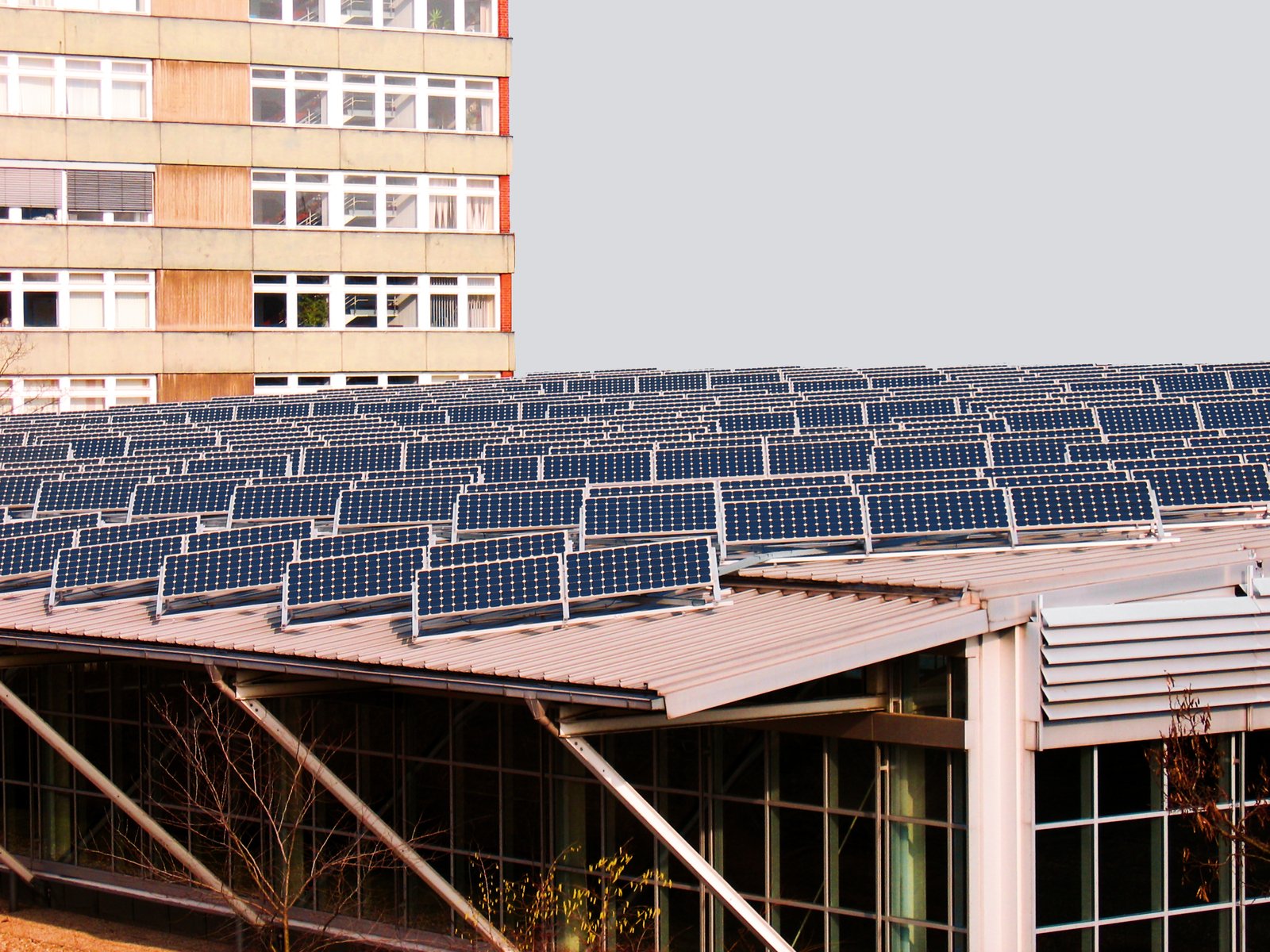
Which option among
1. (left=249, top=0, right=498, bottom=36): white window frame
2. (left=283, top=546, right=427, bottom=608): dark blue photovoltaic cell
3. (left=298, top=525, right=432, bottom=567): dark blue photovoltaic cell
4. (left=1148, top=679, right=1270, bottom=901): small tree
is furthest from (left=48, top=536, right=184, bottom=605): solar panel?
(left=249, top=0, right=498, bottom=36): white window frame

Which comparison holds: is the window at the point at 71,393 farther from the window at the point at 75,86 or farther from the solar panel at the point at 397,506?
the solar panel at the point at 397,506

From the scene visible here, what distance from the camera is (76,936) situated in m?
24.3

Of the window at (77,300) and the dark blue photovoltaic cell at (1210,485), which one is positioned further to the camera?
the window at (77,300)

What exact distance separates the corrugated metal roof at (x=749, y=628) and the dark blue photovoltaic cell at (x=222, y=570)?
0.40m

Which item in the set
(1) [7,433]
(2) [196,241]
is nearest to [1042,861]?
(1) [7,433]

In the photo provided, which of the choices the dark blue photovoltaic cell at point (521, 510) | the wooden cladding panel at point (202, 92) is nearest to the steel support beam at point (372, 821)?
the dark blue photovoltaic cell at point (521, 510)

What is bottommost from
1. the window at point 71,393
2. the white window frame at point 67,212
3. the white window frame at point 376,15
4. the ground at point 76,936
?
the ground at point 76,936

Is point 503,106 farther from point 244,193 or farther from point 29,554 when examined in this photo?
point 29,554

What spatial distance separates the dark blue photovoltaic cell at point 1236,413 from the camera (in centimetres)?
3328

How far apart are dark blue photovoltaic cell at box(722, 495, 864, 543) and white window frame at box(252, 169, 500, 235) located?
3986cm

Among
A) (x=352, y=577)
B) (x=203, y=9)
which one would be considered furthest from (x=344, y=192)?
(x=352, y=577)

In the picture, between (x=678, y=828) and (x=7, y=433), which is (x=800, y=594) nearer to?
(x=678, y=828)

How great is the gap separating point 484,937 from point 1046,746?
6501 millimetres

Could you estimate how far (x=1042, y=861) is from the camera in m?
18.7
